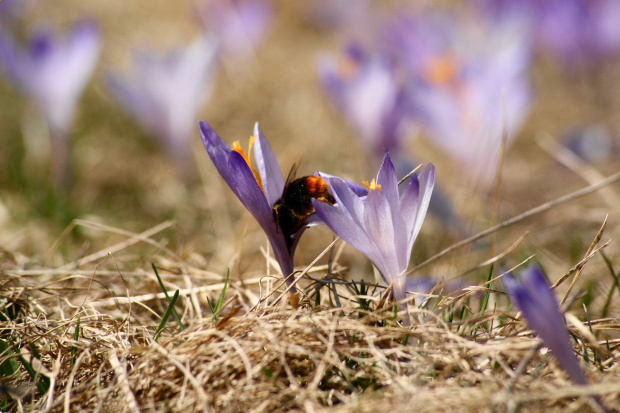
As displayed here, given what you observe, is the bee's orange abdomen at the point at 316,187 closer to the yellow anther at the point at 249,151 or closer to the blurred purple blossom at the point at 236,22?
the yellow anther at the point at 249,151

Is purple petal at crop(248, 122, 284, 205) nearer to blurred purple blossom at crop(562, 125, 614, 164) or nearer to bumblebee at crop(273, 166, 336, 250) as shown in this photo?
bumblebee at crop(273, 166, 336, 250)

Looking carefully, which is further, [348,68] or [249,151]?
[348,68]

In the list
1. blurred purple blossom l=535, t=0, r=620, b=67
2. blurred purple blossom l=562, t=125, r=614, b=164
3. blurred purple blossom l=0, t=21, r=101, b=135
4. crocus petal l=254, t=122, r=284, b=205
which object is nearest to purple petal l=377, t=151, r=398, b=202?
crocus petal l=254, t=122, r=284, b=205

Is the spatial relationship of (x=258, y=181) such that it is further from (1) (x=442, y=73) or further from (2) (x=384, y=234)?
(1) (x=442, y=73)

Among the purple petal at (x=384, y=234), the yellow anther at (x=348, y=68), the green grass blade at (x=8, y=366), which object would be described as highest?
the yellow anther at (x=348, y=68)

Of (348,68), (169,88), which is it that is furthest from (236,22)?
(348,68)

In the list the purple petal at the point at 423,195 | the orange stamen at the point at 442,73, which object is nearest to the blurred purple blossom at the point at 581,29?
the orange stamen at the point at 442,73
